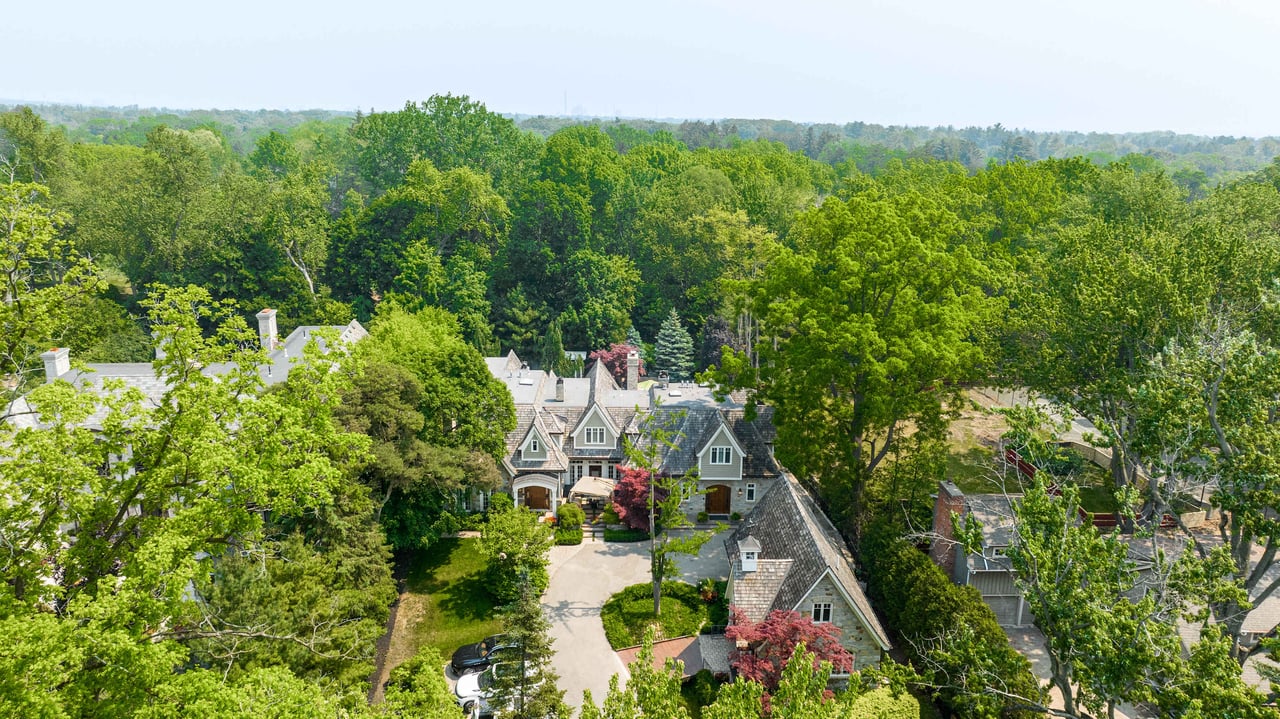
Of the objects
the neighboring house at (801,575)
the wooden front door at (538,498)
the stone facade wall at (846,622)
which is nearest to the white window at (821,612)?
the neighboring house at (801,575)

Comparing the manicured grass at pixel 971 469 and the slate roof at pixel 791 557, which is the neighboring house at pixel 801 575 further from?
the manicured grass at pixel 971 469

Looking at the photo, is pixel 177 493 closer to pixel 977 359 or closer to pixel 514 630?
pixel 514 630

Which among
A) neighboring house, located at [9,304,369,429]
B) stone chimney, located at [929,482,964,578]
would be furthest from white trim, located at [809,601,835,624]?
neighboring house, located at [9,304,369,429]

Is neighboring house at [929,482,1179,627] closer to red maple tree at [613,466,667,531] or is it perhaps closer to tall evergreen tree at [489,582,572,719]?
red maple tree at [613,466,667,531]

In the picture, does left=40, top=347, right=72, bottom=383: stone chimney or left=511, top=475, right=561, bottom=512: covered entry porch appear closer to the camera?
left=40, top=347, right=72, bottom=383: stone chimney

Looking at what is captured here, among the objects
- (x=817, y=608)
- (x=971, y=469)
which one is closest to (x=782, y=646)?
(x=817, y=608)
